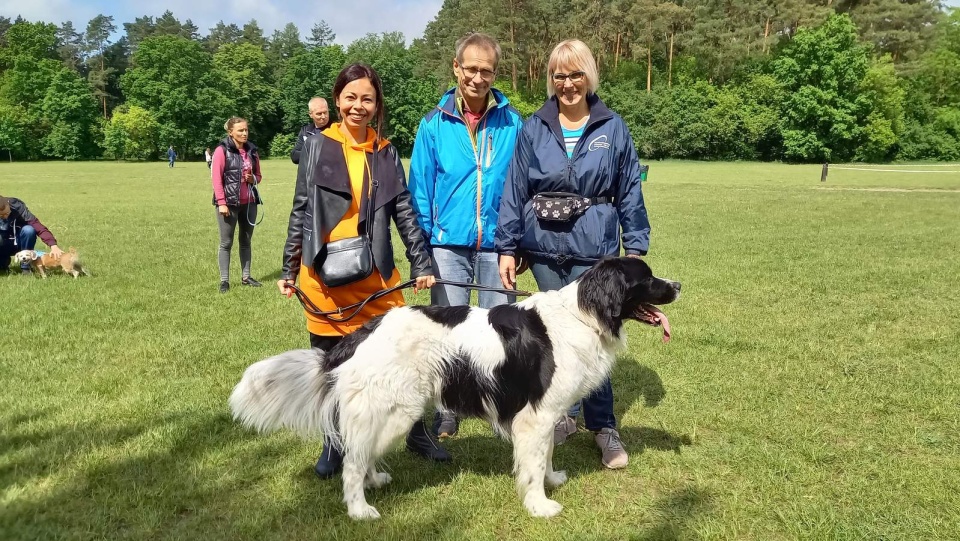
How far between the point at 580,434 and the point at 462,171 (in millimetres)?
2101

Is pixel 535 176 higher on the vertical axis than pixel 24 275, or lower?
higher

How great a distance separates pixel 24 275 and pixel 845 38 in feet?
197

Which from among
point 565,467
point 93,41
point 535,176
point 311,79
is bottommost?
point 565,467

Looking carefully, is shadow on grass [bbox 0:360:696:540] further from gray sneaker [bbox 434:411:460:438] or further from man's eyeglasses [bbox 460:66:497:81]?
man's eyeglasses [bbox 460:66:497:81]

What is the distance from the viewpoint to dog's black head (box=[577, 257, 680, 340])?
3.41 meters

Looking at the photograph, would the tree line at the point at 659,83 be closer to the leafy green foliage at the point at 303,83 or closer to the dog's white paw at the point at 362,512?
the leafy green foliage at the point at 303,83

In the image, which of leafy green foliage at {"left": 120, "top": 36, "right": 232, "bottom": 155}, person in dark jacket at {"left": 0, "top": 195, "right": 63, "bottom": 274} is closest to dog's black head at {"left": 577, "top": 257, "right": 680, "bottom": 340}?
person in dark jacket at {"left": 0, "top": 195, "right": 63, "bottom": 274}

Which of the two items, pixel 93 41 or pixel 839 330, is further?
pixel 93 41

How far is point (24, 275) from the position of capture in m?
9.25

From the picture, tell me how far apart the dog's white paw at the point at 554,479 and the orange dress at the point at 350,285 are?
1.43 metres

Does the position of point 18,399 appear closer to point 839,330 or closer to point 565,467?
point 565,467

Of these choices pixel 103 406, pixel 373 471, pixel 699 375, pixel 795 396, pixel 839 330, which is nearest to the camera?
pixel 373 471

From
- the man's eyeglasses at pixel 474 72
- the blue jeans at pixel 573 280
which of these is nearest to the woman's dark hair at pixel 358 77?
the man's eyeglasses at pixel 474 72

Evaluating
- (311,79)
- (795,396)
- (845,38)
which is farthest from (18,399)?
(311,79)
